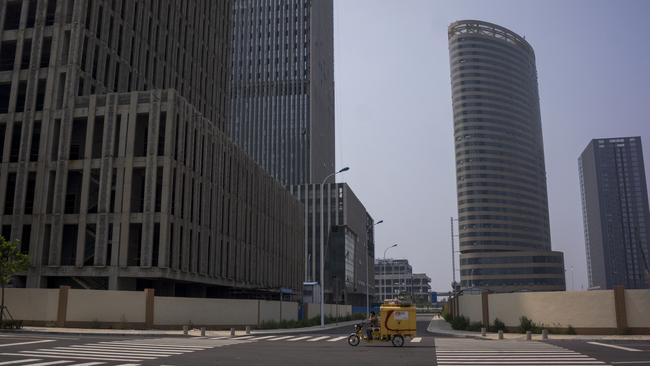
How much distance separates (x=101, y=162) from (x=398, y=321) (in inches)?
1286

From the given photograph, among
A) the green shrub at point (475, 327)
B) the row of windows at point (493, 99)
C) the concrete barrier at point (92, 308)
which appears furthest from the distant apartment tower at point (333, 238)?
the concrete barrier at point (92, 308)

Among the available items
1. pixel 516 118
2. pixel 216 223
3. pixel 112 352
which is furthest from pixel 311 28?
pixel 112 352

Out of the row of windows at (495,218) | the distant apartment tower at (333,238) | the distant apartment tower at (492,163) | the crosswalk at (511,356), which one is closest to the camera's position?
the crosswalk at (511,356)

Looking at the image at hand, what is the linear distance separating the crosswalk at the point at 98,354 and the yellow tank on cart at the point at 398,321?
7.44 metres

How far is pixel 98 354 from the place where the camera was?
19.3m

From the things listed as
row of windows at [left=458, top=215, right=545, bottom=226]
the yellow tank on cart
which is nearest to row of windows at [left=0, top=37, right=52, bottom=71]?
the yellow tank on cart

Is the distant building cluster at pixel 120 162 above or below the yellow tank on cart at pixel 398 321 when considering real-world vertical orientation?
above

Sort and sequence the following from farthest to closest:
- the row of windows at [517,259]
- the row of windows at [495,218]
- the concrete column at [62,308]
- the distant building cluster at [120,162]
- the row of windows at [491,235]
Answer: the row of windows at [495,218], the row of windows at [491,235], the row of windows at [517,259], the distant building cluster at [120,162], the concrete column at [62,308]

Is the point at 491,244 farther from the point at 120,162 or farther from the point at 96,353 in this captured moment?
the point at 96,353

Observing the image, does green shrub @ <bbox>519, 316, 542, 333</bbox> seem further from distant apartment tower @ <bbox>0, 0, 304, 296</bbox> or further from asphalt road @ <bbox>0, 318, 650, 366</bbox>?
distant apartment tower @ <bbox>0, 0, 304, 296</bbox>

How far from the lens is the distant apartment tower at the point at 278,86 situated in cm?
14850

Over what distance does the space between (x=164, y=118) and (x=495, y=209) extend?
157796 millimetres

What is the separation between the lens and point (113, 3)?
56.2 metres

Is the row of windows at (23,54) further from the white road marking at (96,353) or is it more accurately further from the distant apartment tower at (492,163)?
the distant apartment tower at (492,163)
